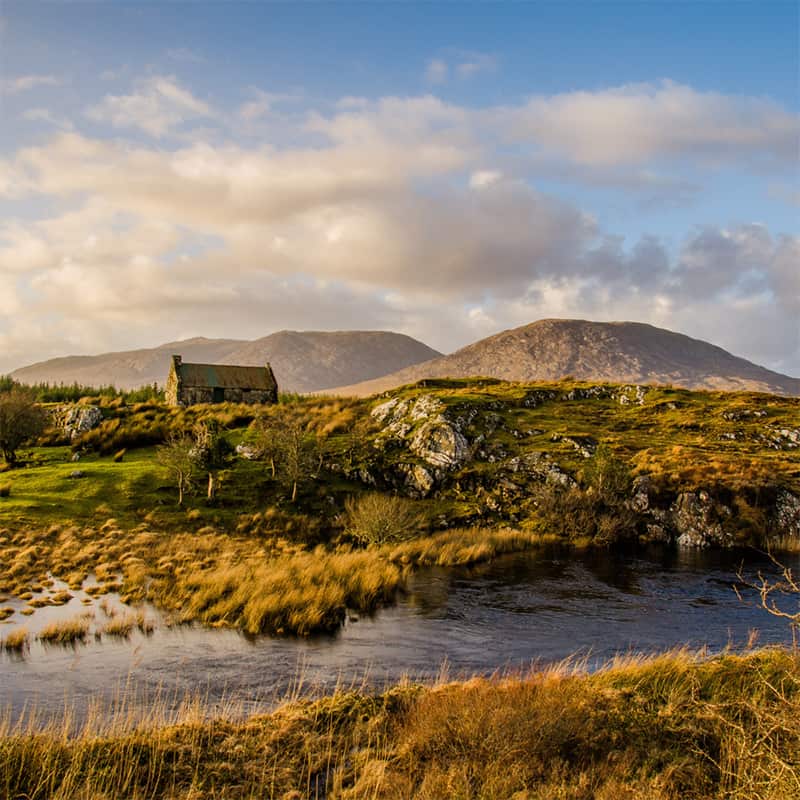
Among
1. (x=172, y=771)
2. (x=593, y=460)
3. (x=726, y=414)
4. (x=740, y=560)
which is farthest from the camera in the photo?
(x=726, y=414)

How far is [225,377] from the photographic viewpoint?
88.9 metres

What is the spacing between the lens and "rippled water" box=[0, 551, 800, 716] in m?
20.6

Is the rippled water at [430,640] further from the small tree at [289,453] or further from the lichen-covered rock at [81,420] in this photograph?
the lichen-covered rock at [81,420]

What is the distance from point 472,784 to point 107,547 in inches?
1217

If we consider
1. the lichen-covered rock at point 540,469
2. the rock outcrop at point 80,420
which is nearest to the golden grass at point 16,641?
the lichen-covered rock at point 540,469

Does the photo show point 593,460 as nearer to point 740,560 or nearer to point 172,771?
point 740,560

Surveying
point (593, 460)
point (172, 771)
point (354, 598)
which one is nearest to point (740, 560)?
point (593, 460)

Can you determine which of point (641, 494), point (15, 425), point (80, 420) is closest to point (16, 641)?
point (15, 425)

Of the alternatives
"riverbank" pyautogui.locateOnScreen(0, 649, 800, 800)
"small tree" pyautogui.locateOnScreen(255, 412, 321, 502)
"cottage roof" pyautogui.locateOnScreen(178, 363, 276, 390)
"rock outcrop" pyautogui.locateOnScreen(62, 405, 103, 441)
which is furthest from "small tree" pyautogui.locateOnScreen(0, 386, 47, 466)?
"riverbank" pyautogui.locateOnScreen(0, 649, 800, 800)

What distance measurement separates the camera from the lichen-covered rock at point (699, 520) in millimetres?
48750

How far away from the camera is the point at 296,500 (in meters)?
51.2

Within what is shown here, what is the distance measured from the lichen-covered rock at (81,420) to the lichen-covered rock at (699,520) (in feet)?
177

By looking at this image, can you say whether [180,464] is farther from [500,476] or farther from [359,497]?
[500,476]

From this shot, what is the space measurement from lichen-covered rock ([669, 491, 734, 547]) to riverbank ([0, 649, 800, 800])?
3379 centimetres
